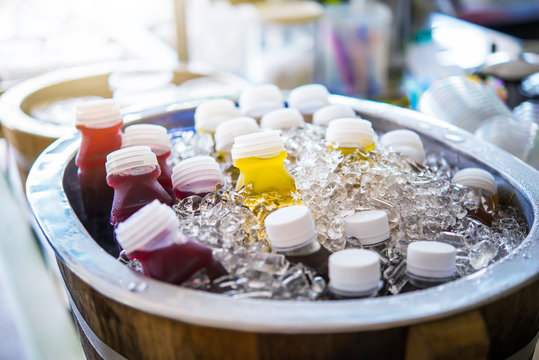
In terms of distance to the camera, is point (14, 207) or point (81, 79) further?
point (81, 79)

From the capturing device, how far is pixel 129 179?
28.4 inches

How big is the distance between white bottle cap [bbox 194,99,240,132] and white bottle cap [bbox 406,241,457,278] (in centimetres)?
52

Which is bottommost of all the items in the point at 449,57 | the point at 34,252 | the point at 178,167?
the point at 34,252

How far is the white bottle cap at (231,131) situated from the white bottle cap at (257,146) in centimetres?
15

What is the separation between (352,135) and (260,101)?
0.31m

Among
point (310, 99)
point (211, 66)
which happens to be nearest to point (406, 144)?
point (310, 99)

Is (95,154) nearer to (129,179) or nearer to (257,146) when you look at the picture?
(129,179)

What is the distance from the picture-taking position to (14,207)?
1.62m

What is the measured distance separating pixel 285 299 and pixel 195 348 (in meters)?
0.12

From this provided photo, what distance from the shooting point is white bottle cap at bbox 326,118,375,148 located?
83cm

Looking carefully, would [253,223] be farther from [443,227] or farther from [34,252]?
[34,252]

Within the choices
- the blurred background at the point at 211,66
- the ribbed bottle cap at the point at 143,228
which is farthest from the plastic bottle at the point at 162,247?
the blurred background at the point at 211,66

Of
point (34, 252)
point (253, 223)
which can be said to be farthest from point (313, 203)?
point (34, 252)

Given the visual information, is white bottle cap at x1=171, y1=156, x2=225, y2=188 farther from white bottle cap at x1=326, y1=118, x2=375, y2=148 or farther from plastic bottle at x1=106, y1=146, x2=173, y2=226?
white bottle cap at x1=326, y1=118, x2=375, y2=148
